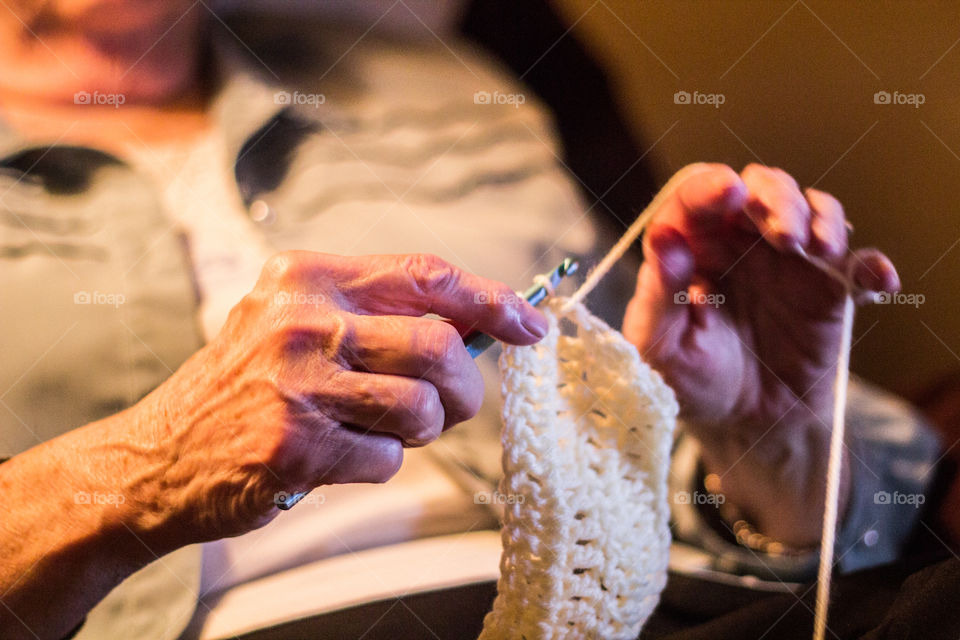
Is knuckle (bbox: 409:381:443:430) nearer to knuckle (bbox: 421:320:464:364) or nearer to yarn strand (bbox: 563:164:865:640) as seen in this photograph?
knuckle (bbox: 421:320:464:364)

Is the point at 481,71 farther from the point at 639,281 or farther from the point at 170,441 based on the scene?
the point at 170,441

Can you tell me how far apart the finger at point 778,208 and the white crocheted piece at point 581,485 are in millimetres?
140

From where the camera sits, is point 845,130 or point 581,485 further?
point 845,130

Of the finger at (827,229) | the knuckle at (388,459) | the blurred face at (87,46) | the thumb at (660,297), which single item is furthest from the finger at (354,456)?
the blurred face at (87,46)

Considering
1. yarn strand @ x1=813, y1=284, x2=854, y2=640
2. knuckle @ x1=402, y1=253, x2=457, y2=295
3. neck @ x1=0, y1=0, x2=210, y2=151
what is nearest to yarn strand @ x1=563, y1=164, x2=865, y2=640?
yarn strand @ x1=813, y1=284, x2=854, y2=640

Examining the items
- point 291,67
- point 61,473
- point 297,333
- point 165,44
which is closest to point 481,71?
point 291,67

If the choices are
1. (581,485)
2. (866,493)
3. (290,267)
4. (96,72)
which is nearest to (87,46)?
(96,72)

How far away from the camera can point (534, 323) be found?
0.40 m

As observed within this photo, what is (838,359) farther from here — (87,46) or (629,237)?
(87,46)

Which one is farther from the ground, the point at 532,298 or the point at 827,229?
the point at 827,229

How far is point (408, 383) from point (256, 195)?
330mm

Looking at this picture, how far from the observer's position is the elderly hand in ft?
1.49

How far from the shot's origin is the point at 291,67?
0.68 metres

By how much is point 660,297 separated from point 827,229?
13 cm
